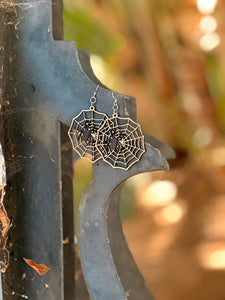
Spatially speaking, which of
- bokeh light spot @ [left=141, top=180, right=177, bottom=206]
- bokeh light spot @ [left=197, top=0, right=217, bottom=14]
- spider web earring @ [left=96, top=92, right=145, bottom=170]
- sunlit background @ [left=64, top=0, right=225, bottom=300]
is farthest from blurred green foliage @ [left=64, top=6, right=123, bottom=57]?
bokeh light spot @ [left=141, top=180, right=177, bottom=206]

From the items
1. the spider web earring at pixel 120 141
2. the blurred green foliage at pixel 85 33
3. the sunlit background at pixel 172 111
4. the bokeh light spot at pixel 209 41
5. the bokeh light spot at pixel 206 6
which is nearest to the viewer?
the spider web earring at pixel 120 141

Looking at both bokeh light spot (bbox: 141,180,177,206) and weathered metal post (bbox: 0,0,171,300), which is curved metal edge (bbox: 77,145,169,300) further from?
bokeh light spot (bbox: 141,180,177,206)

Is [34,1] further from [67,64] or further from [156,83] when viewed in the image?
[156,83]

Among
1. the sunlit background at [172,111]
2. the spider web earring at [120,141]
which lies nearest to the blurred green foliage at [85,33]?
the sunlit background at [172,111]

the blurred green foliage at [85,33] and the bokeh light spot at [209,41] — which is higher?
the bokeh light spot at [209,41]

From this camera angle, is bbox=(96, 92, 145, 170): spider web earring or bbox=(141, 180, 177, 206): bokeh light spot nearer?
bbox=(96, 92, 145, 170): spider web earring

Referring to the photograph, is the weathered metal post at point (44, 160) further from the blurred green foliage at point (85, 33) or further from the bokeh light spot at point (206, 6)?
the bokeh light spot at point (206, 6)

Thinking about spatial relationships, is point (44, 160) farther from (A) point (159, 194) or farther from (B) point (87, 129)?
(A) point (159, 194)

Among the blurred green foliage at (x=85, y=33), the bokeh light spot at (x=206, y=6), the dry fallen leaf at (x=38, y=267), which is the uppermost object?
the bokeh light spot at (x=206, y=6)
